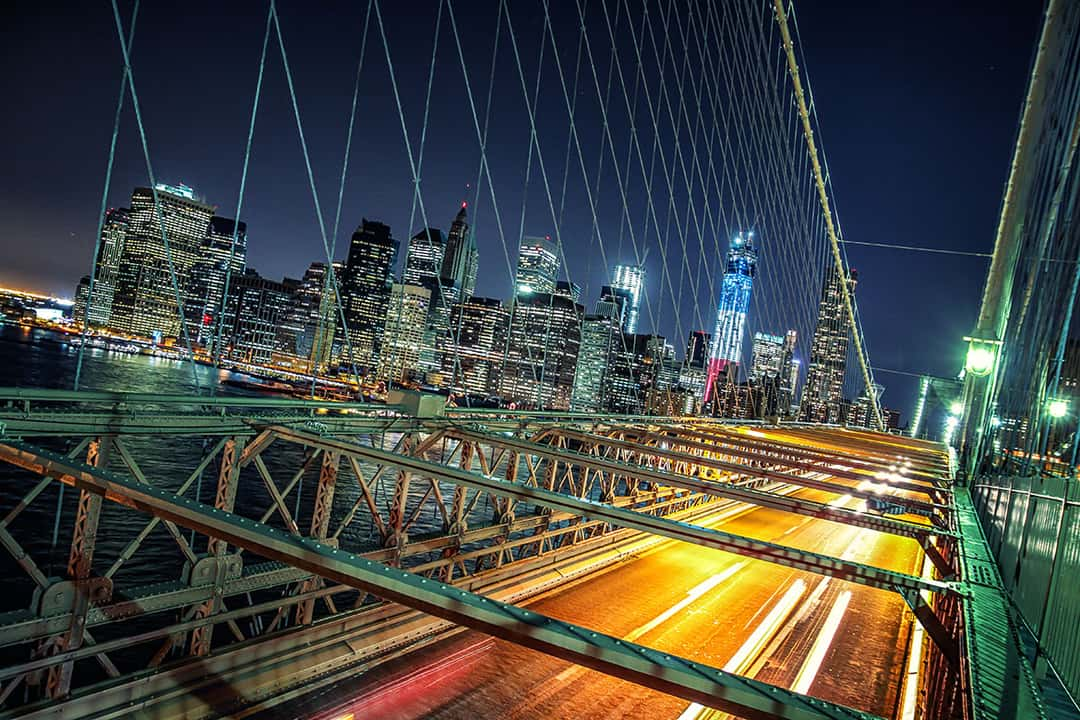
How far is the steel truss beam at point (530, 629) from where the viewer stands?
2.18 meters

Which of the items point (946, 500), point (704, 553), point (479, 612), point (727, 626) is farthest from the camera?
point (704, 553)

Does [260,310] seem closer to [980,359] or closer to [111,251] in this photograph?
[111,251]

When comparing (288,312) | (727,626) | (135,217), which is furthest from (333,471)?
(288,312)

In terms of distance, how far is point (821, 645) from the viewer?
8.97 m

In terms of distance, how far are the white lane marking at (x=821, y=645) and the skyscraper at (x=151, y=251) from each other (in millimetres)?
10272

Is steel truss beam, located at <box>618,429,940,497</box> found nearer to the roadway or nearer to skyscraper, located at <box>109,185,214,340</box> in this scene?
the roadway

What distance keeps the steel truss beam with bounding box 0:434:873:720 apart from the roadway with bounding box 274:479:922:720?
365 centimetres

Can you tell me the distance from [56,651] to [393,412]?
4249 mm

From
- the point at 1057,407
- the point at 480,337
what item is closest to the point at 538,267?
the point at 480,337

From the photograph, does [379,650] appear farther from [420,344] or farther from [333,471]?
[420,344]

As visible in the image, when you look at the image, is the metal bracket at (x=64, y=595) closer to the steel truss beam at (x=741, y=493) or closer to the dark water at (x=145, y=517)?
the dark water at (x=145, y=517)

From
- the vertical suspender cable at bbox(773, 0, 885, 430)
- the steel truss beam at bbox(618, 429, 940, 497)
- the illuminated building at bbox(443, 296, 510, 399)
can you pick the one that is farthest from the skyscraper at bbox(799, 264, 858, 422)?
the steel truss beam at bbox(618, 429, 940, 497)

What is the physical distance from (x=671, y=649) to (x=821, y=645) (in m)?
2.54

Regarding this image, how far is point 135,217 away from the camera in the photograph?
428 inches
